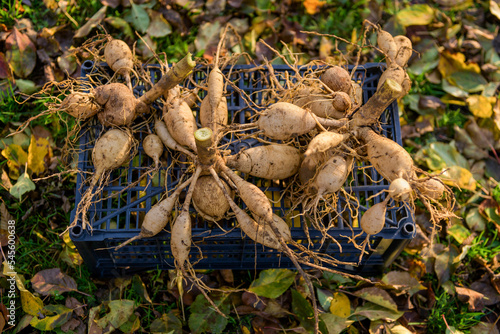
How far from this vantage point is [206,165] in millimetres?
1414

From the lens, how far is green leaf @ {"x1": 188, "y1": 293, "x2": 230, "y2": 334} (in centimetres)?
171

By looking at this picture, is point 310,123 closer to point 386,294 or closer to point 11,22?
point 386,294

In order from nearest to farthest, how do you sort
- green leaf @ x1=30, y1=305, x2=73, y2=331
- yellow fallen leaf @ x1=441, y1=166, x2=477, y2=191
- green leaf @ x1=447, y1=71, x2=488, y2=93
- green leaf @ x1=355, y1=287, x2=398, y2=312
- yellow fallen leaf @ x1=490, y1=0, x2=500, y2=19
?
green leaf @ x1=30, y1=305, x2=73, y2=331, green leaf @ x1=355, y1=287, x2=398, y2=312, yellow fallen leaf @ x1=441, y1=166, x2=477, y2=191, green leaf @ x1=447, y1=71, x2=488, y2=93, yellow fallen leaf @ x1=490, y1=0, x2=500, y2=19

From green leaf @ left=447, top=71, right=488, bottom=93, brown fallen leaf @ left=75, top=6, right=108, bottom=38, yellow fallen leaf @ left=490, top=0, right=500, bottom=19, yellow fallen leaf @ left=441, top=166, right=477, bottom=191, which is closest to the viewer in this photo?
yellow fallen leaf @ left=441, top=166, right=477, bottom=191

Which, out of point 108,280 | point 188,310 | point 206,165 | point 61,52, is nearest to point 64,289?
point 108,280

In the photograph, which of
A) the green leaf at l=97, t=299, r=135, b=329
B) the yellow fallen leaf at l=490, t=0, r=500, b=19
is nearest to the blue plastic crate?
the green leaf at l=97, t=299, r=135, b=329

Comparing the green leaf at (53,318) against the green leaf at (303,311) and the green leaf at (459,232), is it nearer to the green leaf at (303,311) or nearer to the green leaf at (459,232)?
the green leaf at (303,311)

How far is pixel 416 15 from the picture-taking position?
7.66 ft

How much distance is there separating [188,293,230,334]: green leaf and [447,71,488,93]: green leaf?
1.72 meters

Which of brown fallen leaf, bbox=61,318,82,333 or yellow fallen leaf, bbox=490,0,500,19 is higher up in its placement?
yellow fallen leaf, bbox=490,0,500,19

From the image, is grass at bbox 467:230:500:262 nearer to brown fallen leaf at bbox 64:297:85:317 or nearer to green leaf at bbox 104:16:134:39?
brown fallen leaf at bbox 64:297:85:317

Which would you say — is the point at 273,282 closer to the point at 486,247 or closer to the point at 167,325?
the point at 167,325

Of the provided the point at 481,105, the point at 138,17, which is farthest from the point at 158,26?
the point at 481,105

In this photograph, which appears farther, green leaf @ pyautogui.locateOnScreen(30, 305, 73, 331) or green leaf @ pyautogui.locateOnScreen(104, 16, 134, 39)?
green leaf @ pyautogui.locateOnScreen(104, 16, 134, 39)
